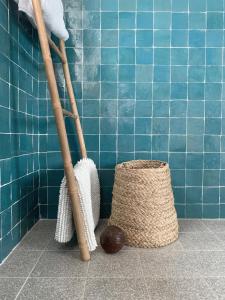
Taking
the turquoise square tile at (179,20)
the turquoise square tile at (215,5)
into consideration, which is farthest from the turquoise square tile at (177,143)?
the turquoise square tile at (215,5)

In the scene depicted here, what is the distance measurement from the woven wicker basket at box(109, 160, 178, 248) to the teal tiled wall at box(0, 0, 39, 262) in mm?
417

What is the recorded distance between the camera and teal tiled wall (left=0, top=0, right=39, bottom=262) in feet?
3.18

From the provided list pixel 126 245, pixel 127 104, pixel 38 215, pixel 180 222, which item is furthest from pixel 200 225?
pixel 38 215

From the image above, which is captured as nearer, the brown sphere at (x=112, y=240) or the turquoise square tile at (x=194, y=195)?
the brown sphere at (x=112, y=240)

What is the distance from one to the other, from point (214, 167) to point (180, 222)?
0.33 meters

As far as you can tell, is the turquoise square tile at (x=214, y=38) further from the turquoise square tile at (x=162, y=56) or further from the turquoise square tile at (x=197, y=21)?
the turquoise square tile at (x=162, y=56)

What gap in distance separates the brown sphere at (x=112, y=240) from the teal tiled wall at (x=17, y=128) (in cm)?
35

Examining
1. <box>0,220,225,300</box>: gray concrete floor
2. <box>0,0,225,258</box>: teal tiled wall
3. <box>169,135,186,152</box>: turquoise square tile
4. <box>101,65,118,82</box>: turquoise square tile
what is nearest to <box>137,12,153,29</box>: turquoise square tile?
<box>0,0,225,258</box>: teal tiled wall

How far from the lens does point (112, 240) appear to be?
1018mm

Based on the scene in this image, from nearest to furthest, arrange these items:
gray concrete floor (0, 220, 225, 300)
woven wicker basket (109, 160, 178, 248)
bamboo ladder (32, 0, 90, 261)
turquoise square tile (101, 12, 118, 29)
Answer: gray concrete floor (0, 220, 225, 300) → bamboo ladder (32, 0, 90, 261) → woven wicker basket (109, 160, 178, 248) → turquoise square tile (101, 12, 118, 29)

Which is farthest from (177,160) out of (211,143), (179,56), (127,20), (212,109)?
(127,20)

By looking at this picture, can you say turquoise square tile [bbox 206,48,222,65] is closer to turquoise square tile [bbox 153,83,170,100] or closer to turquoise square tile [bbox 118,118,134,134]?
turquoise square tile [bbox 153,83,170,100]

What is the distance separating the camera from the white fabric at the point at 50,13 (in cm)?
98

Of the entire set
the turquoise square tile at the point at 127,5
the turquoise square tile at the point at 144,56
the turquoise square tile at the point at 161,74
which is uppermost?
the turquoise square tile at the point at 127,5
